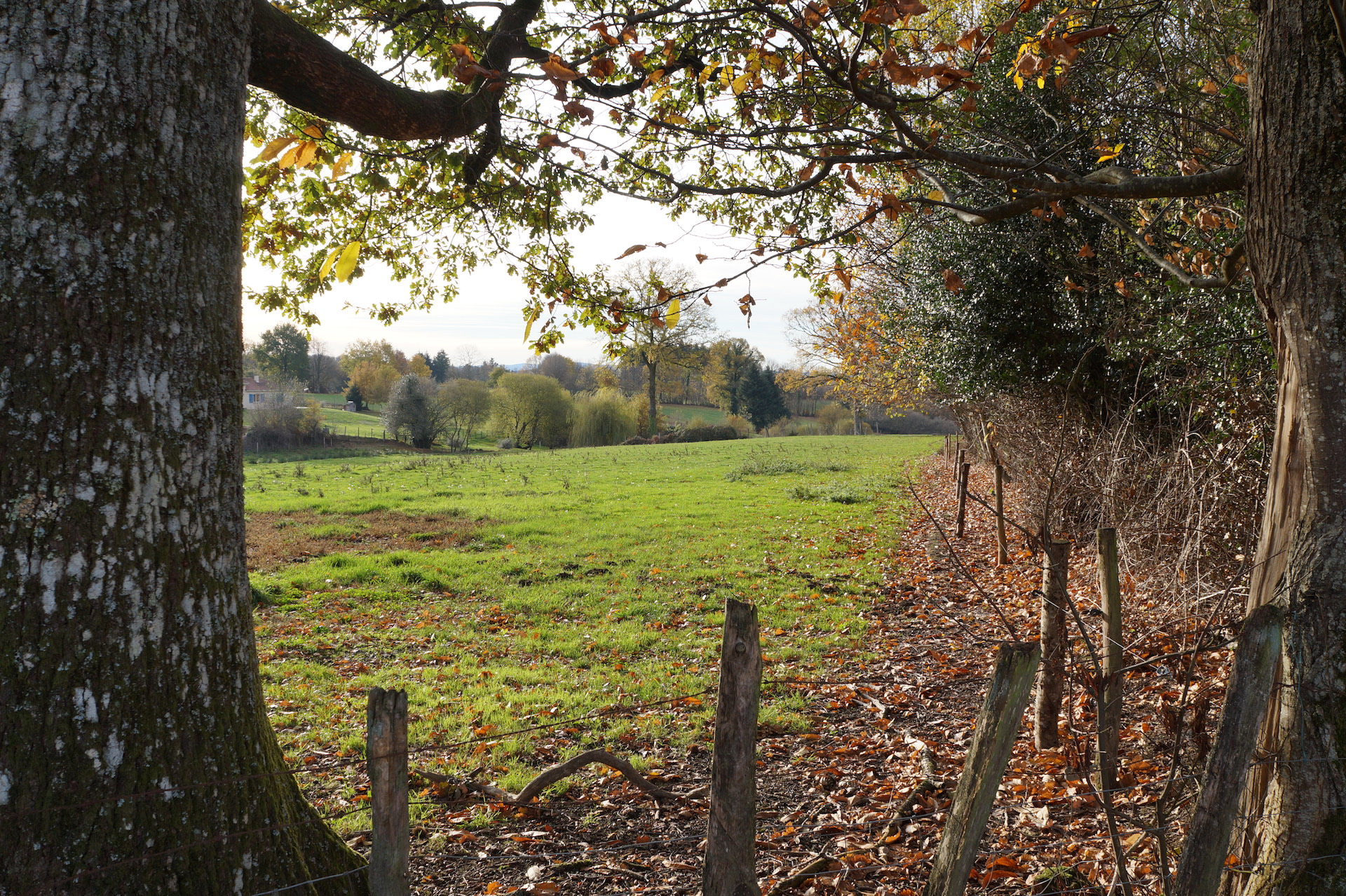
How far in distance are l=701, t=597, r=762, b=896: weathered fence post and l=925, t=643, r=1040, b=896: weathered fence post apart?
0.72 metres

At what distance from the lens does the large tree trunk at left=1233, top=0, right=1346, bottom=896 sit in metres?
2.98

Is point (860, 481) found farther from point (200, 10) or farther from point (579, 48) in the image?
point (200, 10)

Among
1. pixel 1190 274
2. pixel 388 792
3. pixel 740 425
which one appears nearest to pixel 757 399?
pixel 740 425

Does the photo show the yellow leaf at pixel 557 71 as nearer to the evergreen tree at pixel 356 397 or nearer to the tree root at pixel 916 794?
the tree root at pixel 916 794

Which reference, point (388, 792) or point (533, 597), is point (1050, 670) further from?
point (533, 597)

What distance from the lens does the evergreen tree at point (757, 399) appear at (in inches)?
2918

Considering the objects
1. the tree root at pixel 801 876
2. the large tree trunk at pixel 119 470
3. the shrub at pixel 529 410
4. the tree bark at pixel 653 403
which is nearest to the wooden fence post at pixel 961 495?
the tree root at pixel 801 876

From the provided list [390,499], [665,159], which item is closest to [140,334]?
[665,159]

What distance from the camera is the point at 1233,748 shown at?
2754 millimetres

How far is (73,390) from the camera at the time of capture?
2270 mm

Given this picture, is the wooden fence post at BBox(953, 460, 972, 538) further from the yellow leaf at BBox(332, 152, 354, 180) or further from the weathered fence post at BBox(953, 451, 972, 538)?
the yellow leaf at BBox(332, 152, 354, 180)


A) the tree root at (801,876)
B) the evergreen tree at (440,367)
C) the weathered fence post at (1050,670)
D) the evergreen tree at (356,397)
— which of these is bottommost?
the tree root at (801,876)

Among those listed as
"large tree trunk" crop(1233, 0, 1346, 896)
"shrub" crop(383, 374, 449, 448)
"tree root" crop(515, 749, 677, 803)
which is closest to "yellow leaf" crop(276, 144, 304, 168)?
"tree root" crop(515, 749, 677, 803)

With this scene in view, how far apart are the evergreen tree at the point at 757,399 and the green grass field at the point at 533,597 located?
52618 mm
